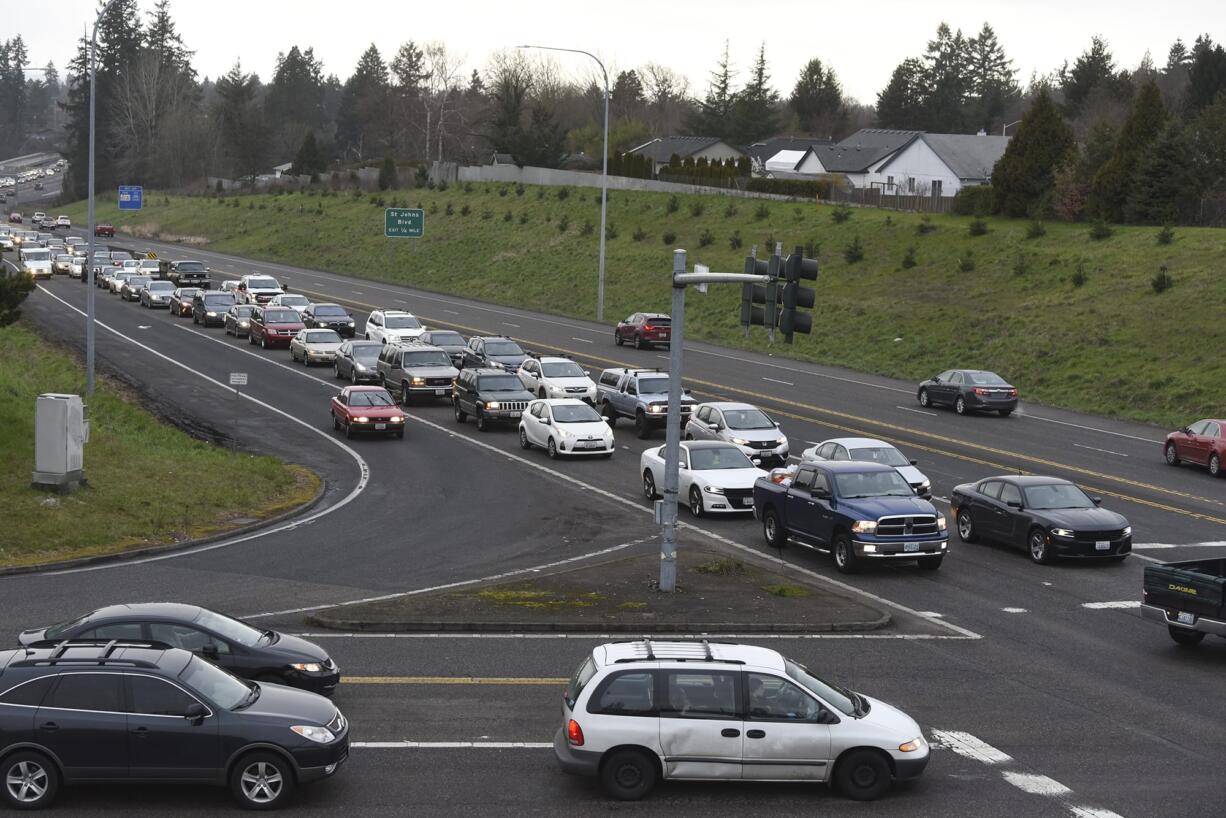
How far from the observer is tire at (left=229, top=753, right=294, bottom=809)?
40.9ft

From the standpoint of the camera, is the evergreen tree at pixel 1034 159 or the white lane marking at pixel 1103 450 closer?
the white lane marking at pixel 1103 450

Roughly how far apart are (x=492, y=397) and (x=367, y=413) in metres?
3.85

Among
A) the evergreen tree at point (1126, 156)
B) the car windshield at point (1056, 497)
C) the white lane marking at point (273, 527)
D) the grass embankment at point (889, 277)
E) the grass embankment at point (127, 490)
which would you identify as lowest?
the white lane marking at point (273, 527)

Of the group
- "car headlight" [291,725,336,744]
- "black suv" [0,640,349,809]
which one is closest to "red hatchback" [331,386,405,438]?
"black suv" [0,640,349,809]

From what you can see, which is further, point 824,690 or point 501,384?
point 501,384

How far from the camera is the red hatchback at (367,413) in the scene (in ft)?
129

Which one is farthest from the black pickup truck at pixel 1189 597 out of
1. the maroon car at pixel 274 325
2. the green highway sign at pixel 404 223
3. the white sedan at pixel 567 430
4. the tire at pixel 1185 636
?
the green highway sign at pixel 404 223

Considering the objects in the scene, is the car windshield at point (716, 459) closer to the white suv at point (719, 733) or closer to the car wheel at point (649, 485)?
the car wheel at point (649, 485)

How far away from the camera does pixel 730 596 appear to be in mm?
21391

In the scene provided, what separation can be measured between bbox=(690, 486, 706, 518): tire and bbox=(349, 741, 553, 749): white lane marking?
15.0m

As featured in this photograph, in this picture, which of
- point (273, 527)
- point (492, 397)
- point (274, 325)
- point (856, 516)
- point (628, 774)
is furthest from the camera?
point (274, 325)

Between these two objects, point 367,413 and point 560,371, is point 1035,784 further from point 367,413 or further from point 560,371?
point 560,371

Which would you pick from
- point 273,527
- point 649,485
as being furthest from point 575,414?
point 273,527

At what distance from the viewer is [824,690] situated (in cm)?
1319
